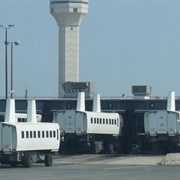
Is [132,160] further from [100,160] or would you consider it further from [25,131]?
[25,131]

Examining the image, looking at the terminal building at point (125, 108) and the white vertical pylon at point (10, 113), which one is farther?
the terminal building at point (125, 108)

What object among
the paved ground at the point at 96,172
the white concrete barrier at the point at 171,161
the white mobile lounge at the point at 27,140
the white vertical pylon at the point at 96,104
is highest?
the white vertical pylon at the point at 96,104

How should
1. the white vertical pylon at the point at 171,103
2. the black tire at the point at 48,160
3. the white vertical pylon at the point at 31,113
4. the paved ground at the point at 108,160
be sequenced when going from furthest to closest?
the white vertical pylon at the point at 171,103, the paved ground at the point at 108,160, the white vertical pylon at the point at 31,113, the black tire at the point at 48,160

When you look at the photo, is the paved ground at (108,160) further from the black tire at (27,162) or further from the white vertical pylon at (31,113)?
the black tire at (27,162)

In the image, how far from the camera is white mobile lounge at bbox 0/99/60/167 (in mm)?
69812

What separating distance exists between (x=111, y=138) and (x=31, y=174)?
3971 cm

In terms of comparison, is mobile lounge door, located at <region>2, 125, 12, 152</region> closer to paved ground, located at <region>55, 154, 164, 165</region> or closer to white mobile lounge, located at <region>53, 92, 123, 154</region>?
paved ground, located at <region>55, 154, 164, 165</region>

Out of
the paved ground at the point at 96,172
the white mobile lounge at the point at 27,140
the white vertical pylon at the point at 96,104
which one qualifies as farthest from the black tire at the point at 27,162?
the white vertical pylon at the point at 96,104

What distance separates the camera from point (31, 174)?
60312mm

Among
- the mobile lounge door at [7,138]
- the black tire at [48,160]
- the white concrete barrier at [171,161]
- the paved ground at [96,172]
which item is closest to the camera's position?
the paved ground at [96,172]

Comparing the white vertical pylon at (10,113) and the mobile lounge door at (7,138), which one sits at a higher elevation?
the white vertical pylon at (10,113)

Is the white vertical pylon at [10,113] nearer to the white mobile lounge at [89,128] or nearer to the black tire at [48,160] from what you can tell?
the black tire at [48,160]

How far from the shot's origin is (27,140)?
71.8m

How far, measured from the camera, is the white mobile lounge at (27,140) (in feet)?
229
